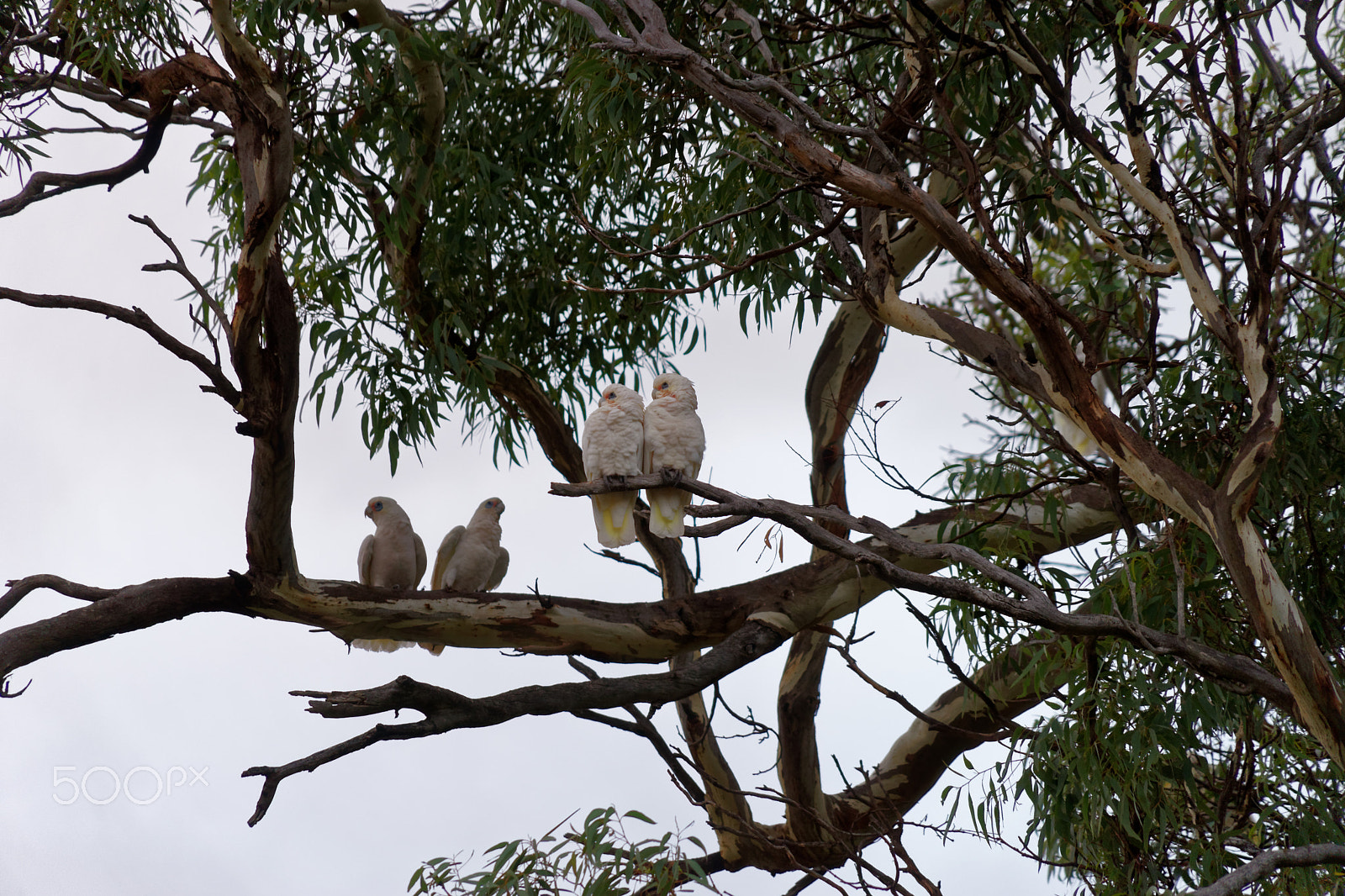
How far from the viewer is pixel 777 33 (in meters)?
2.72

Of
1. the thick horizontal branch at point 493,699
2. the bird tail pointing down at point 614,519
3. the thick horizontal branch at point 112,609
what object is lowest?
the thick horizontal branch at point 493,699

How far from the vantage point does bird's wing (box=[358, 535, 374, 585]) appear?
3.17 meters

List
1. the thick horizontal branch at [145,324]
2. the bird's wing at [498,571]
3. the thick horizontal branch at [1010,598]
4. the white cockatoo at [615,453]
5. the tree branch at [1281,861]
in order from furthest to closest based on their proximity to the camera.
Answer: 1. the bird's wing at [498,571]
2. the white cockatoo at [615,453]
3. the thick horizontal branch at [145,324]
4. the thick horizontal branch at [1010,598]
5. the tree branch at [1281,861]

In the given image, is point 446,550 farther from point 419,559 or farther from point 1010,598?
point 1010,598

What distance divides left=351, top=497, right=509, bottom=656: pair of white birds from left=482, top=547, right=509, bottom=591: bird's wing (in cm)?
3

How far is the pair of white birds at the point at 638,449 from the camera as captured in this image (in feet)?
7.89

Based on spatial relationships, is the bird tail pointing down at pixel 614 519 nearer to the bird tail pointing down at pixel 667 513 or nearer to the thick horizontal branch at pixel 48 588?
the bird tail pointing down at pixel 667 513

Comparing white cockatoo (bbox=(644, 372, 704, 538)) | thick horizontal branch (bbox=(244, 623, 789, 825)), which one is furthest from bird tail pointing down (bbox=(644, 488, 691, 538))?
thick horizontal branch (bbox=(244, 623, 789, 825))

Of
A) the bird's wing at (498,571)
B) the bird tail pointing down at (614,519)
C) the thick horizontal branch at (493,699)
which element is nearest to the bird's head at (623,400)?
the bird tail pointing down at (614,519)

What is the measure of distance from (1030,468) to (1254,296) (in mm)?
735

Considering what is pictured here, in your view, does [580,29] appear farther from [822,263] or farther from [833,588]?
[833,588]

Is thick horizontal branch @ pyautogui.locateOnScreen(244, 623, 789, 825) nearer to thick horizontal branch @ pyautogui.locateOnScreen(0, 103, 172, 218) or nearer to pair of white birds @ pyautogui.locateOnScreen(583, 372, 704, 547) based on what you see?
pair of white birds @ pyautogui.locateOnScreen(583, 372, 704, 547)

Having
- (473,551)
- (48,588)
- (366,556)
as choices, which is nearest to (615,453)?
(473,551)

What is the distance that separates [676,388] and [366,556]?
1.24 metres
